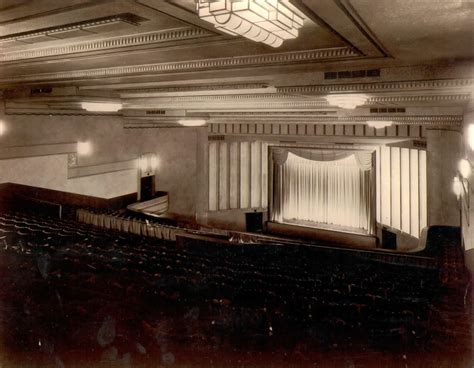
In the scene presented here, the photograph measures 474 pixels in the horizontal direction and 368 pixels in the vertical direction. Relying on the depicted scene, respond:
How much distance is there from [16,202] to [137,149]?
4426 mm

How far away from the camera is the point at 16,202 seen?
7.82 meters

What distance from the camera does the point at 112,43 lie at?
3.04 meters

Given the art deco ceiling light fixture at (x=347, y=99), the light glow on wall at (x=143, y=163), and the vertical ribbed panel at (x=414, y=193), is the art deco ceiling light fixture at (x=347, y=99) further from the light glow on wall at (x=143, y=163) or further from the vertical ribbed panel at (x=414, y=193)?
the light glow on wall at (x=143, y=163)

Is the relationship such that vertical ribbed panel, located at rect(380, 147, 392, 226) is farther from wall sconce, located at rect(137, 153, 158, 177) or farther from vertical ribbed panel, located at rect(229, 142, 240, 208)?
wall sconce, located at rect(137, 153, 158, 177)

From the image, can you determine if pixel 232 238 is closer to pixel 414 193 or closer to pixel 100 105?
pixel 100 105

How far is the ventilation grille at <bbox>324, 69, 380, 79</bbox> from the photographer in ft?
11.6

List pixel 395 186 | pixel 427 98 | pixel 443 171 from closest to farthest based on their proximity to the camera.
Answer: pixel 427 98, pixel 443 171, pixel 395 186

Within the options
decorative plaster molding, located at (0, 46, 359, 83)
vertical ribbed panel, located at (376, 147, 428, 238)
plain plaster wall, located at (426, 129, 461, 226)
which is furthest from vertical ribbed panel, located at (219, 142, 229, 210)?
decorative plaster molding, located at (0, 46, 359, 83)

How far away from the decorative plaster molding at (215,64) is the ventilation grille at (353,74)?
61cm

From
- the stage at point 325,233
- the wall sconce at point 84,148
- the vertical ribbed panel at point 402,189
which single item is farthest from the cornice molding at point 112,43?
the stage at point 325,233

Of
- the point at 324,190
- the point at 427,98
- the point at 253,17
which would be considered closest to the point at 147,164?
the point at 324,190

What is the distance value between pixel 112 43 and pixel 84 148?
764 centimetres

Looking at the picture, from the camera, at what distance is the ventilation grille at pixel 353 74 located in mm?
3549

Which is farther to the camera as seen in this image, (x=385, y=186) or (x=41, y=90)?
(x=385, y=186)
